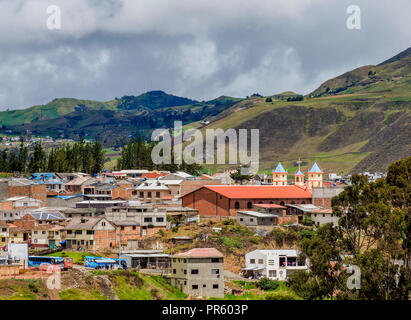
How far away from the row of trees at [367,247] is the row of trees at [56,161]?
81.9m

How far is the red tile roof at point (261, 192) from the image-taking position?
96.2m

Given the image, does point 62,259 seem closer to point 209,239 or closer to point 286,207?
point 209,239

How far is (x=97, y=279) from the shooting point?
5744 centimetres

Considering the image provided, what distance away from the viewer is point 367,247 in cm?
6291

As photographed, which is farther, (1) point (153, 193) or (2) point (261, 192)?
(1) point (153, 193)

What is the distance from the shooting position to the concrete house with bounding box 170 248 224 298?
63.8 m

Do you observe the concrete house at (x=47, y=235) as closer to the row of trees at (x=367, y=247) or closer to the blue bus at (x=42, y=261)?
the blue bus at (x=42, y=261)

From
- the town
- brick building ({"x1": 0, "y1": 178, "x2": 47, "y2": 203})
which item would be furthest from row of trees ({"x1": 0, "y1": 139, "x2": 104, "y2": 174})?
brick building ({"x1": 0, "y1": 178, "x2": 47, "y2": 203})

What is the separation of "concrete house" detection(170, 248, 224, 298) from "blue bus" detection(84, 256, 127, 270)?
587cm

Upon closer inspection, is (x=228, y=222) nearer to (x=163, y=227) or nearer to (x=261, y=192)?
(x=163, y=227)

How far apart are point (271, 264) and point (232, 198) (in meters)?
21.3

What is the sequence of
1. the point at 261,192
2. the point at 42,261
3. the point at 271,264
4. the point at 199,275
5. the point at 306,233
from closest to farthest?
the point at 199,275, the point at 42,261, the point at 271,264, the point at 306,233, the point at 261,192

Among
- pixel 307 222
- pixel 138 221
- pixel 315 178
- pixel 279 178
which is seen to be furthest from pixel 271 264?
pixel 279 178
